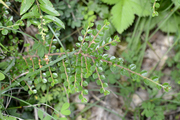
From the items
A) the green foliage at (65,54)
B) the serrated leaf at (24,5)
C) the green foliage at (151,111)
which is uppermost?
the serrated leaf at (24,5)

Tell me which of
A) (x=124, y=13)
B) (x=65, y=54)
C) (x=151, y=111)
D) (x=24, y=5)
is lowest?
(x=151, y=111)

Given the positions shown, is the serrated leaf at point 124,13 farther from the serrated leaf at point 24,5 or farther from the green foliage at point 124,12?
the serrated leaf at point 24,5

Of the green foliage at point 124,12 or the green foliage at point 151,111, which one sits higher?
the green foliage at point 124,12

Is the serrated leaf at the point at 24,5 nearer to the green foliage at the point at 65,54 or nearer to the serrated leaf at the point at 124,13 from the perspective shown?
the green foliage at the point at 65,54

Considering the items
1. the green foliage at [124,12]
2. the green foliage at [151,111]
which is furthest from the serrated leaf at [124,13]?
the green foliage at [151,111]

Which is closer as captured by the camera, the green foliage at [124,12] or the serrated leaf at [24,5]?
the serrated leaf at [24,5]

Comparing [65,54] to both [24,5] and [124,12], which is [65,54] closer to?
[24,5]

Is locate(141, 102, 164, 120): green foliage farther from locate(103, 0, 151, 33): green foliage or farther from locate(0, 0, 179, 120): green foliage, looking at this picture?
locate(103, 0, 151, 33): green foliage

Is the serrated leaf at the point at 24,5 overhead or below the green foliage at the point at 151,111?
overhead

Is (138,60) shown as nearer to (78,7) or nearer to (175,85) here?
(175,85)

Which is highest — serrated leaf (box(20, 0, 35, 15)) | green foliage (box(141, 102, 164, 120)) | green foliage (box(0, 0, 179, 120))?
serrated leaf (box(20, 0, 35, 15))

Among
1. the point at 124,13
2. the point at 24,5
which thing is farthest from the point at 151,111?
the point at 24,5

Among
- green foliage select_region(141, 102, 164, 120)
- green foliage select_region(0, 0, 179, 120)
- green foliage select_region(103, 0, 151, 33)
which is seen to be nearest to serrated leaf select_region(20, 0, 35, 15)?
green foliage select_region(0, 0, 179, 120)
